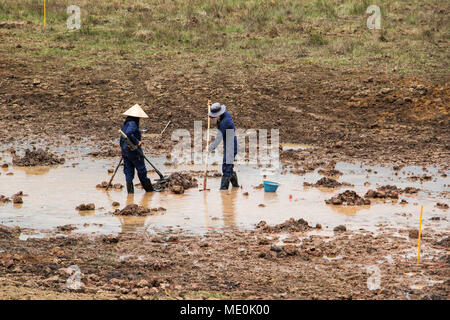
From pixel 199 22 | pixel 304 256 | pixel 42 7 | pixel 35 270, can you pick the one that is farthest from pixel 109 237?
pixel 42 7

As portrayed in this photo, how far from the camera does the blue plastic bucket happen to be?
42.6 ft

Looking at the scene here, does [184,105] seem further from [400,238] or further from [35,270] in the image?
[35,270]

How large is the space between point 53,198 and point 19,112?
24.5 ft

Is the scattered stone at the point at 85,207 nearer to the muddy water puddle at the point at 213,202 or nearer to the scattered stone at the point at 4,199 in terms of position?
the muddy water puddle at the point at 213,202

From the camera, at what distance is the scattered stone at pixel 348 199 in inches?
478

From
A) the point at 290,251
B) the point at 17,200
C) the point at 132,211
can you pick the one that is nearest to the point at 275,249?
the point at 290,251

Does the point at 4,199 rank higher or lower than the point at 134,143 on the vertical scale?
lower

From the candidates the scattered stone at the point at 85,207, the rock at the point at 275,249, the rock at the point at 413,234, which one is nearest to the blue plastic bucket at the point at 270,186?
the scattered stone at the point at 85,207

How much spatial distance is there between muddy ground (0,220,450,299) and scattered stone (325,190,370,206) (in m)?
1.74

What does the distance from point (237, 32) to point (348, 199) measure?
12.8 meters

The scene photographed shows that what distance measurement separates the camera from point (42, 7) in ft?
82.2

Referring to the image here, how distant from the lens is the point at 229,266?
28.4 ft

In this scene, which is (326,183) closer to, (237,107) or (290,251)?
(290,251)

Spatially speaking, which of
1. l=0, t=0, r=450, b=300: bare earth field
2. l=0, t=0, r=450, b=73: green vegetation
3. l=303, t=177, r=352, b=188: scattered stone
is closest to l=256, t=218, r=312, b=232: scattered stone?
l=0, t=0, r=450, b=300: bare earth field
